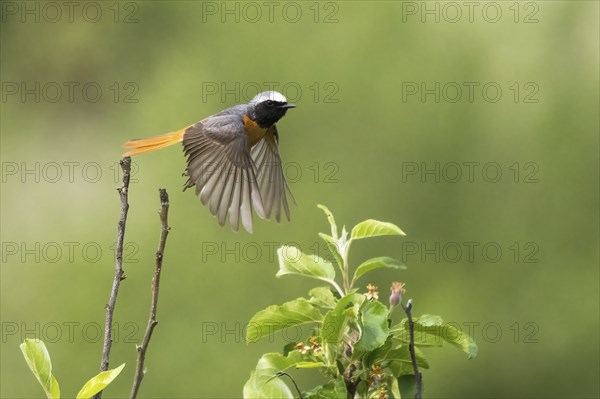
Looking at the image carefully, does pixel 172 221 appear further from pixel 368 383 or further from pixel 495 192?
pixel 368 383

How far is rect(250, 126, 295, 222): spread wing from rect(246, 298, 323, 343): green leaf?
126 centimetres

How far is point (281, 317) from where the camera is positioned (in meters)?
1.29

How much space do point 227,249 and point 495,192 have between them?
7.33 ft

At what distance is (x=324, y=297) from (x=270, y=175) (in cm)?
144

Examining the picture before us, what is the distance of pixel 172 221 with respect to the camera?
5.86 m

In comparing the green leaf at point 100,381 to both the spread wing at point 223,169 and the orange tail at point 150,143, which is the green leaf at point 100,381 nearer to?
the spread wing at point 223,169

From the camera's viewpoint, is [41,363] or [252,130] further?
[252,130]

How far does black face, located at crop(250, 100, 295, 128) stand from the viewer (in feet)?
8.70
